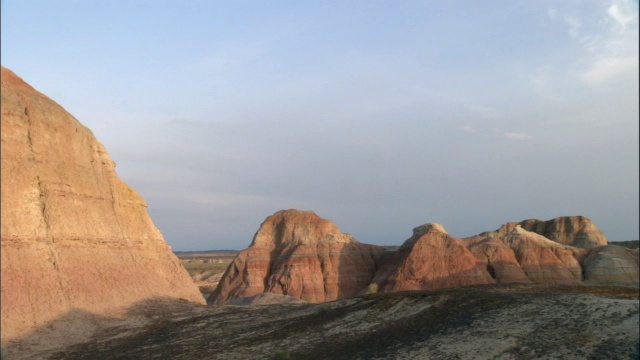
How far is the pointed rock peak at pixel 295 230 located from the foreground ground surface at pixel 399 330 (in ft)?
99.4

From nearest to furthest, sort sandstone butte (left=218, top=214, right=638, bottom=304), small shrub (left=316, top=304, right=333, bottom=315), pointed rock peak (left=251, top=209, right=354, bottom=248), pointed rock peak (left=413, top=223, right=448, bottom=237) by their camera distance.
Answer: small shrub (left=316, top=304, right=333, bottom=315)
sandstone butte (left=218, top=214, right=638, bottom=304)
pointed rock peak (left=413, top=223, right=448, bottom=237)
pointed rock peak (left=251, top=209, right=354, bottom=248)

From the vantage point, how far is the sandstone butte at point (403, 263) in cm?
5488

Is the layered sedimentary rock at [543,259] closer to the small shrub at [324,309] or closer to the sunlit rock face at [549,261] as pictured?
the sunlit rock face at [549,261]

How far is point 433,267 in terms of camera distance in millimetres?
54375

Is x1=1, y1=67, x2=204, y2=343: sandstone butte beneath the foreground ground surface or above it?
above

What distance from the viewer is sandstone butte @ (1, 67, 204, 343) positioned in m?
24.8

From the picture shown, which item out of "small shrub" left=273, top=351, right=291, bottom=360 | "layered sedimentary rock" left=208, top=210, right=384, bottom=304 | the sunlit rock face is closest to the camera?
"small shrub" left=273, top=351, right=291, bottom=360

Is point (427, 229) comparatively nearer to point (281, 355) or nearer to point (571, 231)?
point (571, 231)

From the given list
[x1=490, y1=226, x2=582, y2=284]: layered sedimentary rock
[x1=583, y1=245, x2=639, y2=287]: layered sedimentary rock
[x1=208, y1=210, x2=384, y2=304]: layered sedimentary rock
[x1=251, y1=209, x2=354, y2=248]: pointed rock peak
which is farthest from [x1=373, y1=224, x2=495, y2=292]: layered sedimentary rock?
[x1=583, y1=245, x2=639, y2=287]: layered sedimentary rock

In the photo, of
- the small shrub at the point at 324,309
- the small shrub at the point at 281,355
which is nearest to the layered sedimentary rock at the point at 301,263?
the small shrub at the point at 324,309

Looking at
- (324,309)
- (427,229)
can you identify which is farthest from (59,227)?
(427,229)

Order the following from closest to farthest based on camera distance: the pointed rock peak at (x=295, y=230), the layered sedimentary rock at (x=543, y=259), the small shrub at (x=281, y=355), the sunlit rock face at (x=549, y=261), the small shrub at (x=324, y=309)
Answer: the small shrub at (x=281, y=355), the small shrub at (x=324, y=309), the sunlit rock face at (x=549, y=261), the layered sedimentary rock at (x=543, y=259), the pointed rock peak at (x=295, y=230)

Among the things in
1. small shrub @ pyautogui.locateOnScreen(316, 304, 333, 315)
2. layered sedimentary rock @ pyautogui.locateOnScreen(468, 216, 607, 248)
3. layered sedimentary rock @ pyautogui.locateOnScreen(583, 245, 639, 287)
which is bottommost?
layered sedimentary rock @ pyautogui.locateOnScreen(583, 245, 639, 287)

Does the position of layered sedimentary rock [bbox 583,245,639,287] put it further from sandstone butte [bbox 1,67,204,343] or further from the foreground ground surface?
sandstone butte [bbox 1,67,204,343]
